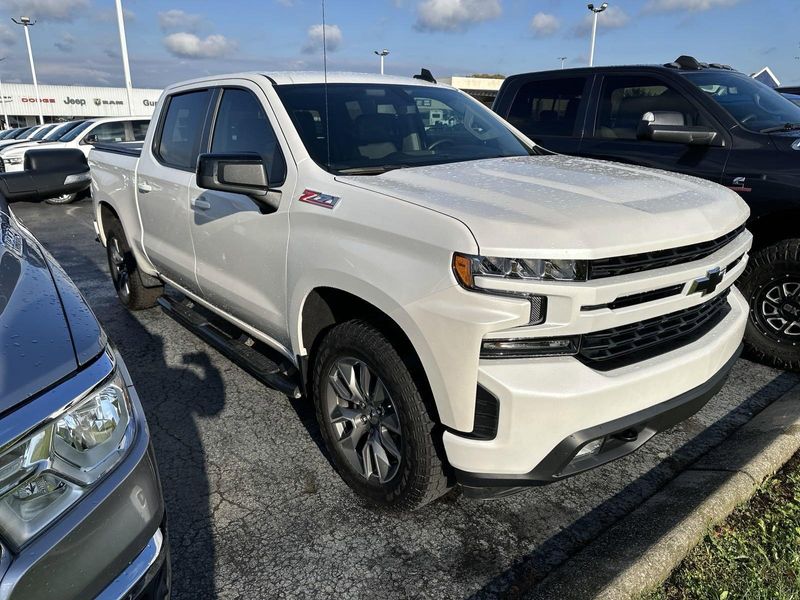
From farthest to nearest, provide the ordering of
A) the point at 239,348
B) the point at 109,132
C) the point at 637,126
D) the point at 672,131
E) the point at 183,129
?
the point at 109,132, the point at 637,126, the point at 672,131, the point at 183,129, the point at 239,348

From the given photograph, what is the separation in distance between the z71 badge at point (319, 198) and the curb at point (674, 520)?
1.67 meters

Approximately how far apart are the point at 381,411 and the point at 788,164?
10.3ft

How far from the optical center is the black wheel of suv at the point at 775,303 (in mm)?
3727

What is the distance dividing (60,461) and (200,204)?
2.47 meters

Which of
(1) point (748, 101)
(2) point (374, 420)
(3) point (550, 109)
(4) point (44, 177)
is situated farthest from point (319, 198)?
(1) point (748, 101)

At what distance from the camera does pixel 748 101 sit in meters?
4.42

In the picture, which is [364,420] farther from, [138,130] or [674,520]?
[138,130]

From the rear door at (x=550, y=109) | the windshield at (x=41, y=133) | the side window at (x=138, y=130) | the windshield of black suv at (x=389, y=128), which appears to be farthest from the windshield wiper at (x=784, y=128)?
the windshield at (x=41, y=133)

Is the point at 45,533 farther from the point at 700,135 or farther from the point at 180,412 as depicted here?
the point at 700,135

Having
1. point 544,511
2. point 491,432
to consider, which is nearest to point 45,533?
point 491,432

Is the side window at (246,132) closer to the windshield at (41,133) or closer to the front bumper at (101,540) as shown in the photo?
the front bumper at (101,540)

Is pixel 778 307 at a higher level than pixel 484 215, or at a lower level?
lower

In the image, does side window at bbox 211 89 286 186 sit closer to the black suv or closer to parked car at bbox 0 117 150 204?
the black suv

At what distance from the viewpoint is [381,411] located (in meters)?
2.46
